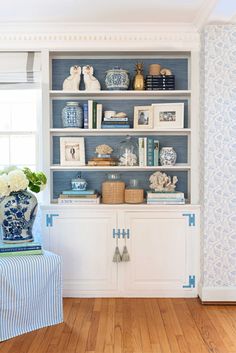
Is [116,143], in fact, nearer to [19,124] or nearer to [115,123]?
[115,123]

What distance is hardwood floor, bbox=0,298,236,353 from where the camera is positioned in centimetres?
294

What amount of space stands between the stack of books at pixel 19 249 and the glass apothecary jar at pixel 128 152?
49.4 inches

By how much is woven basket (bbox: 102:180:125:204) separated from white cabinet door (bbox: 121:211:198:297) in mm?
180

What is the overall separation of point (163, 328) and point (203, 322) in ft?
1.14

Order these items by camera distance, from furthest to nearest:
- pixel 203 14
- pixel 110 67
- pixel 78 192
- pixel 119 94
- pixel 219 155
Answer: pixel 110 67 < pixel 119 94 < pixel 78 192 < pixel 219 155 < pixel 203 14

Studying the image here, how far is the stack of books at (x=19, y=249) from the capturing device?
3.13 metres

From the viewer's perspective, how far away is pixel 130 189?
4.00 m

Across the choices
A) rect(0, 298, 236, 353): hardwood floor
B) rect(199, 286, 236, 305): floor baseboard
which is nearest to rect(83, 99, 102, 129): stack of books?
rect(0, 298, 236, 353): hardwood floor

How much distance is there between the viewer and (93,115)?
4.00m

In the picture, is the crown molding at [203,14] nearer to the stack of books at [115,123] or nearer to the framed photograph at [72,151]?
the stack of books at [115,123]

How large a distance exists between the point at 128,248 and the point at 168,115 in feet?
4.23

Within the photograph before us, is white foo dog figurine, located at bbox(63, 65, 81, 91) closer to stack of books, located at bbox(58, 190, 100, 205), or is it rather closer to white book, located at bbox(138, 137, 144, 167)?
white book, located at bbox(138, 137, 144, 167)

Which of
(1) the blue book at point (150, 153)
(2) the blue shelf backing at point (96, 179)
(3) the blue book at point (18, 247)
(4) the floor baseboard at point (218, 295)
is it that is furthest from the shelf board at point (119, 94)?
(4) the floor baseboard at point (218, 295)

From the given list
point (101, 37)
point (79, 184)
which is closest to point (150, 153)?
point (79, 184)
